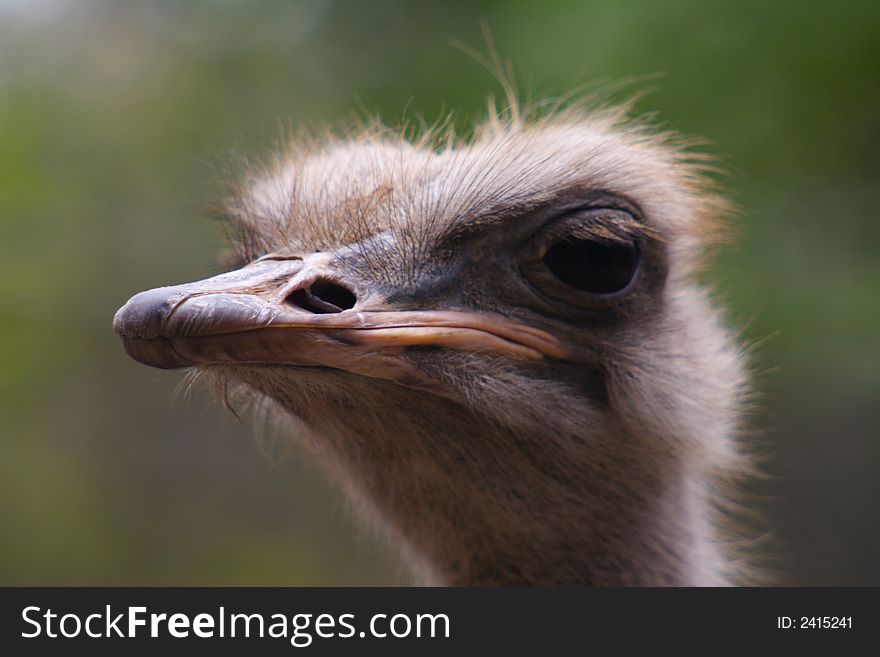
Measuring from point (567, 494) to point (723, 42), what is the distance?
2047 millimetres

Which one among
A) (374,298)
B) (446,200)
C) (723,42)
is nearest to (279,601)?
(374,298)

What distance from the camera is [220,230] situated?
7.29 feet

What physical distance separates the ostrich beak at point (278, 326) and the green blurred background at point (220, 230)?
2.33 ft

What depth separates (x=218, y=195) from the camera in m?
2.14

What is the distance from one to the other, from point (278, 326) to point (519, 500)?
2.11ft

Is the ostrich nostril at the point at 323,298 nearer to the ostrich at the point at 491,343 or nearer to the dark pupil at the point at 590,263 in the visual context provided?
the ostrich at the point at 491,343

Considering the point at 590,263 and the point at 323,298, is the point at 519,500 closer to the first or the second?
the point at 590,263

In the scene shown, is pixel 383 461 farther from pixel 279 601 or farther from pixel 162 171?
pixel 162 171

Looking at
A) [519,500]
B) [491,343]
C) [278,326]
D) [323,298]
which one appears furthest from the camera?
[519,500]

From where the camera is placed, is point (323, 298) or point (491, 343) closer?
point (323, 298)

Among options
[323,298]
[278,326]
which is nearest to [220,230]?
[323,298]

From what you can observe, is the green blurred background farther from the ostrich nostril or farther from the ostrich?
the ostrich nostril

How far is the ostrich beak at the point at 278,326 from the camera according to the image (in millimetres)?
1237

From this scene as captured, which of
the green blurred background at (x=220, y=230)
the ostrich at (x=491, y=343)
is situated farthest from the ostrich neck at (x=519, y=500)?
the green blurred background at (x=220, y=230)
